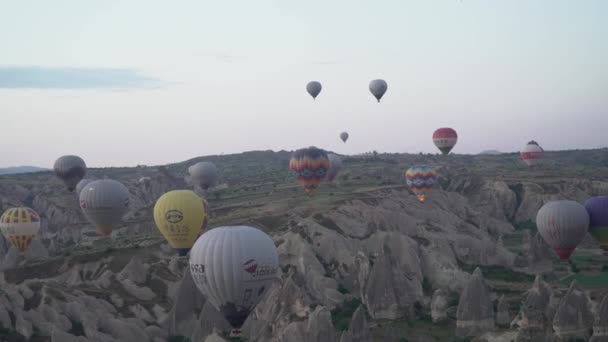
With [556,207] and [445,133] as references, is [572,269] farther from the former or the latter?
[445,133]

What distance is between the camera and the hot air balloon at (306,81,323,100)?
10779cm

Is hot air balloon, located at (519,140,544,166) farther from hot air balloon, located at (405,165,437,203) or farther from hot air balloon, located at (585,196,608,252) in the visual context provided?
hot air balloon, located at (585,196,608,252)

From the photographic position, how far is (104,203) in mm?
72812

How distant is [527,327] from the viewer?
44375mm

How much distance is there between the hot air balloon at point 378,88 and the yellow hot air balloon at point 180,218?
42834 mm

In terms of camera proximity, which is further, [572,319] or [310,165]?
[310,165]

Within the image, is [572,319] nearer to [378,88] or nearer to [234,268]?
[234,268]

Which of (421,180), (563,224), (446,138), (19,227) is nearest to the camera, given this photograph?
(563,224)

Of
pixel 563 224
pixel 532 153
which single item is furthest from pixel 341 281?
pixel 532 153

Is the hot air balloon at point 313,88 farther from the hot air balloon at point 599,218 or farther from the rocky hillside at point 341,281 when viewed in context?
the hot air balloon at point 599,218

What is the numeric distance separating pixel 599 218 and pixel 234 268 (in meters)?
36.1

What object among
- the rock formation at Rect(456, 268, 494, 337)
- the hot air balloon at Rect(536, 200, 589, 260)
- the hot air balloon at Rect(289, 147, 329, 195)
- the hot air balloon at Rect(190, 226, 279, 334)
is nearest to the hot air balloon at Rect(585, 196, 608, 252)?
the hot air balloon at Rect(536, 200, 589, 260)

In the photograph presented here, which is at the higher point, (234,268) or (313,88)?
(313,88)

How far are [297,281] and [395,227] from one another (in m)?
19.9
